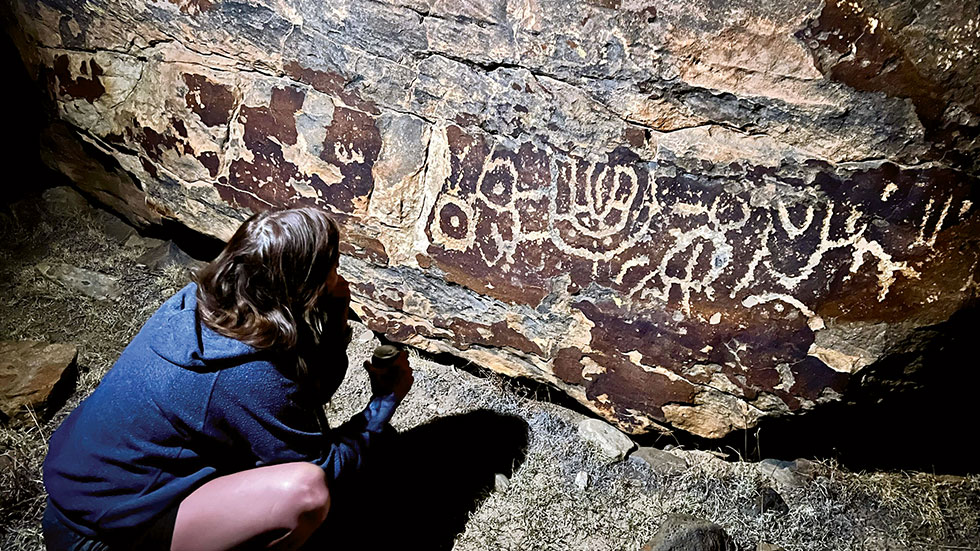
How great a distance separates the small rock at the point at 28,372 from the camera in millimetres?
2301

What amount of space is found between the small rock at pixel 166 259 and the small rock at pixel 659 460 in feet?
6.68

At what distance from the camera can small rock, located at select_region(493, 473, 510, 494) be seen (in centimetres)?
224

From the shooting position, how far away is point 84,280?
299cm

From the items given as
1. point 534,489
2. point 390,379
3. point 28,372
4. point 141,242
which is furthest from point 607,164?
point 141,242

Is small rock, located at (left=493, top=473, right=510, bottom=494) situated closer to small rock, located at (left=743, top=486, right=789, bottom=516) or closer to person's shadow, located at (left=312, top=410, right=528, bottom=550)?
person's shadow, located at (left=312, top=410, right=528, bottom=550)

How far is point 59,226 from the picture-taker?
128 inches

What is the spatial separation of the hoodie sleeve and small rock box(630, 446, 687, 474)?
1.06 meters

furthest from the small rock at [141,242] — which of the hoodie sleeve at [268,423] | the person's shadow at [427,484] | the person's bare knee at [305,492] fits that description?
the person's bare knee at [305,492]

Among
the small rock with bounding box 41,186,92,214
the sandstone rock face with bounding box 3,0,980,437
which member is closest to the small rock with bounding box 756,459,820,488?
the sandstone rock face with bounding box 3,0,980,437

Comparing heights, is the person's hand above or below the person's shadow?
above

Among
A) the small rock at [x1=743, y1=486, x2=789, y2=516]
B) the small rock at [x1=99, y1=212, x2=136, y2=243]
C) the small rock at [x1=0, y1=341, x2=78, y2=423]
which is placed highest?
the small rock at [x1=743, y1=486, x2=789, y2=516]

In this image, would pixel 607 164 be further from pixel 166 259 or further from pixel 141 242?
pixel 141 242

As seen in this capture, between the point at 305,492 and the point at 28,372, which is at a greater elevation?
the point at 305,492

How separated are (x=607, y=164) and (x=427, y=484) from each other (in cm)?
116
